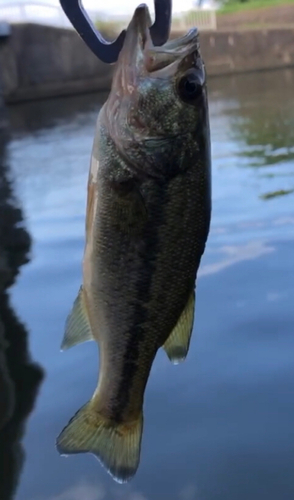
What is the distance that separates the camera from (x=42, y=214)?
6500 millimetres

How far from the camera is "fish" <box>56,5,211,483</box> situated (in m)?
1.27

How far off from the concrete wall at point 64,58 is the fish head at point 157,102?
1602 cm

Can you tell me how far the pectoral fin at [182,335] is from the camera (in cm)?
135

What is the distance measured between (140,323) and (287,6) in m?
24.7

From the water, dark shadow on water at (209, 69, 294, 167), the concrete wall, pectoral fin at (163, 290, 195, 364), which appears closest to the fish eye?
pectoral fin at (163, 290, 195, 364)

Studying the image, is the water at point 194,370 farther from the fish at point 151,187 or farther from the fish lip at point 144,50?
the fish lip at point 144,50

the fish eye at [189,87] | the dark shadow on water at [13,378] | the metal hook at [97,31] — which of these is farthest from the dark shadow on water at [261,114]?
the fish eye at [189,87]

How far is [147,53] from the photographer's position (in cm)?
126

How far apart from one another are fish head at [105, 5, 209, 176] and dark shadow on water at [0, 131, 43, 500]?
5.98ft

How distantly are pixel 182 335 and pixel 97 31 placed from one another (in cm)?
48

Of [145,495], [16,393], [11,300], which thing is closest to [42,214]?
[11,300]

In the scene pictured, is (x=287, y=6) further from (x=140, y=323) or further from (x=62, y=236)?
(x=140, y=323)

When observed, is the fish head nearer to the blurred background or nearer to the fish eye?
the fish eye

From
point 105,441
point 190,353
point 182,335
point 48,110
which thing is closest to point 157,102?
point 182,335
